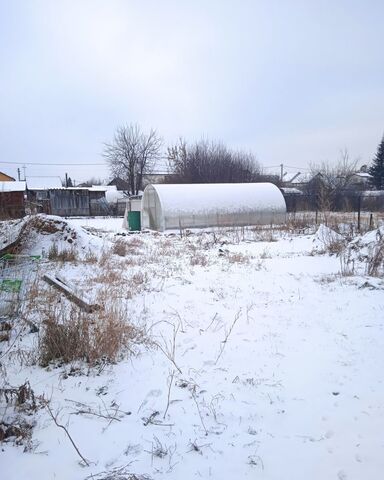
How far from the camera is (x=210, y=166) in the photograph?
36.9 meters

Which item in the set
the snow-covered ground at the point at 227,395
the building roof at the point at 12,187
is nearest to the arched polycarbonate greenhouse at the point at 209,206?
the snow-covered ground at the point at 227,395

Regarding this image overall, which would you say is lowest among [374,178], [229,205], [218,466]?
[218,466]

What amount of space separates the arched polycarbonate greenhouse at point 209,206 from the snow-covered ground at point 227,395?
39.5ft

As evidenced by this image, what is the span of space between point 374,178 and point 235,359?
49.2 meters

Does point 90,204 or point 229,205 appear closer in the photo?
point 229,205

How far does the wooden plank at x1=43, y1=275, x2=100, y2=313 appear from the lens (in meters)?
4.88

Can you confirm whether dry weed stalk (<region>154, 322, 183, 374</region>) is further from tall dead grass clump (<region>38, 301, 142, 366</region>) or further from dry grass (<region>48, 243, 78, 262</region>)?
dry grass (<region>48, 243, 78, 262</region>)

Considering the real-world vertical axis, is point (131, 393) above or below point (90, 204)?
below

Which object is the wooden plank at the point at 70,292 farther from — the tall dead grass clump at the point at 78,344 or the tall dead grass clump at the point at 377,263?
the tall dead grass clump at the point at 377,263

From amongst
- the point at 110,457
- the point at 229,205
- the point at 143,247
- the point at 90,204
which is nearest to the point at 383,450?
the point at 110,457

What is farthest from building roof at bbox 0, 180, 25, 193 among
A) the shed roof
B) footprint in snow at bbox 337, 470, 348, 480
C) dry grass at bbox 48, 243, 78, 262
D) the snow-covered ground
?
footprint in snow at bbox 337, 470, 348, 480

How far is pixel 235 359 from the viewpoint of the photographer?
356 cm

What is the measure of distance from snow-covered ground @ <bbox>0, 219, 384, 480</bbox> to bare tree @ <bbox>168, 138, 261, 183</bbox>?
104ft

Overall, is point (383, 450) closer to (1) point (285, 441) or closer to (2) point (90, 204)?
(1) point (285, 441)
